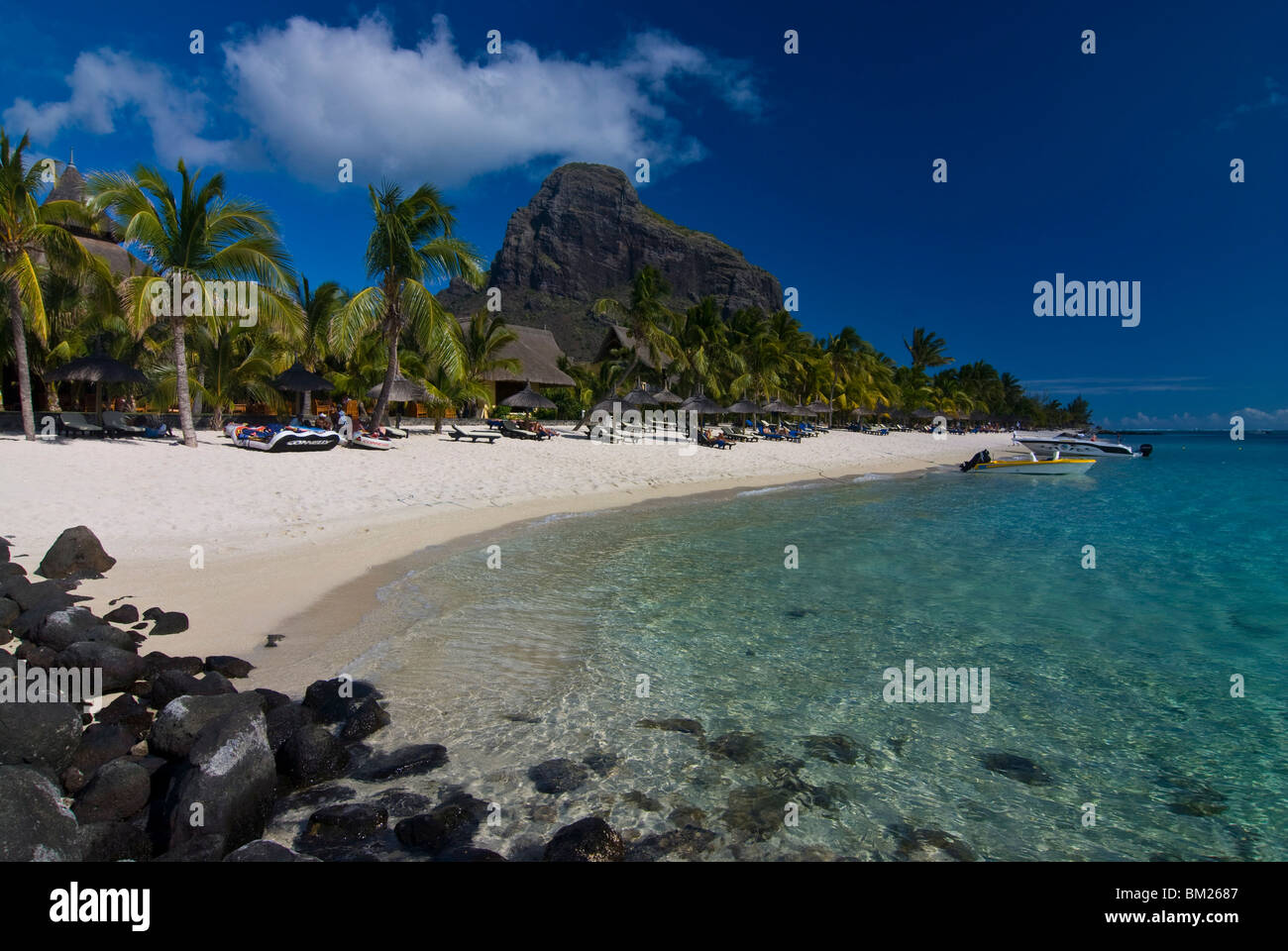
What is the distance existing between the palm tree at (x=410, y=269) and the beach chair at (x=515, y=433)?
15.5ft

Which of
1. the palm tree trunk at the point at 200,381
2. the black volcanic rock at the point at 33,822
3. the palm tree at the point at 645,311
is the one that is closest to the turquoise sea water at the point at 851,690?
the black volcanic rock at the point at 33,822

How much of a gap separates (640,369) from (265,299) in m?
21.3

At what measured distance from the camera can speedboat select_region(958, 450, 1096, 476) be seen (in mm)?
34469

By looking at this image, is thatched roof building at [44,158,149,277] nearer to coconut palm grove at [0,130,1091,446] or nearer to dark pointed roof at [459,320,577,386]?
coconut palm grove at [0,130,1091,446]

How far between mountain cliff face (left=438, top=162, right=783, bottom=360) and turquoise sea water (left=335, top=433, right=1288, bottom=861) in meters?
111

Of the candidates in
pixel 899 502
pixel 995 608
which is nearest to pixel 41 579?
pixel 995 608

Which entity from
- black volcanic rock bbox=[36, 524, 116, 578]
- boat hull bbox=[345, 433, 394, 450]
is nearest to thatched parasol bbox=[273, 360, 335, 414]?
boat hull bbox=[345, 433, 394, 450]

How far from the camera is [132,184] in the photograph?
52.7 ft

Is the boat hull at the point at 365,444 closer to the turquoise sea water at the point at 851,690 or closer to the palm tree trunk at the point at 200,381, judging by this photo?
the palm tree trunk at the point at 200,381

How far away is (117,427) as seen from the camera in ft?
56.4

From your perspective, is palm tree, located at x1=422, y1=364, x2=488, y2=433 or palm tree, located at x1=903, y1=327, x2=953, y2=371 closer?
palm tree, located at x1=422, y1=364, x2=488, y2=433

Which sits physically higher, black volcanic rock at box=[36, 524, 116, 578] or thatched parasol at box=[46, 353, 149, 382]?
thatched parasol at box=[46, 353, 149, 382]

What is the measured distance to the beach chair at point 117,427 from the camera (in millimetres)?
17203

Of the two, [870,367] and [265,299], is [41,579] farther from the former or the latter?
[870,367]
